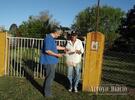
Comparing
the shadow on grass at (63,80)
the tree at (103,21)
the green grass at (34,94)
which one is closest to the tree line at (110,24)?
the tree at (103,21)

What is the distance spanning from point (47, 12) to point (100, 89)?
193 feet

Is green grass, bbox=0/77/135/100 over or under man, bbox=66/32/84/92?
under

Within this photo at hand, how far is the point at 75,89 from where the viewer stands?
1088cm

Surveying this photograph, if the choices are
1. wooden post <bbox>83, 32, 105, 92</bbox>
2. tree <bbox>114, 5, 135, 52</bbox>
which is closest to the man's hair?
wooden post <bbox>83, 32, 105, 92</bbox>

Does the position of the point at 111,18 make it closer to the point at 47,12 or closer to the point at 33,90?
the point at 47,12

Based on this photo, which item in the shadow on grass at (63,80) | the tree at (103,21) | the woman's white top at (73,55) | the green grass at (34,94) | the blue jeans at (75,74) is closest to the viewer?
the green grass at (34,94)

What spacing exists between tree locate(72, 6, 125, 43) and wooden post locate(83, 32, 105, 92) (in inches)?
2837

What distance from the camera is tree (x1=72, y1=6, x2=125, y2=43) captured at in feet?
278

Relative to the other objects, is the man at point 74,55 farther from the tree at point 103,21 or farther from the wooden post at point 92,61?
the tree at point 103,21

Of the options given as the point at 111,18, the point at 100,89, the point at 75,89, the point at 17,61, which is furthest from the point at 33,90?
the point at 111,18

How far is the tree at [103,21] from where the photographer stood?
84750mm

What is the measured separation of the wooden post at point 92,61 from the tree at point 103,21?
72.1 meters

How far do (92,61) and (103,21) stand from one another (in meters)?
80.1

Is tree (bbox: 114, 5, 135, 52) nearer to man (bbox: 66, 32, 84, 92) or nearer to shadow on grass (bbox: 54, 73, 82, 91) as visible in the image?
shadow on grass (bbox: 54, 73, 82, 91)
